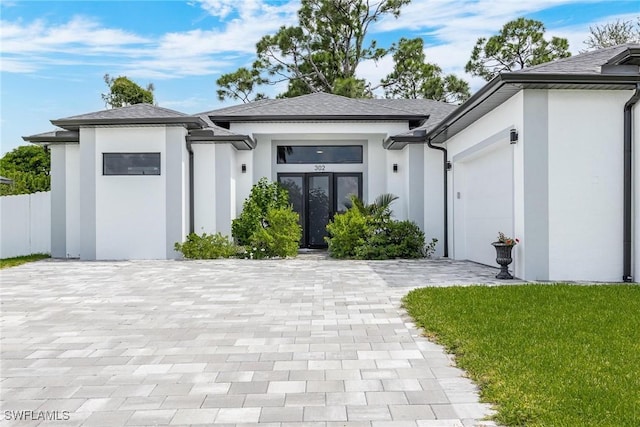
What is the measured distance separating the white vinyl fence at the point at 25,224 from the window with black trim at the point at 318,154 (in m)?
6.82

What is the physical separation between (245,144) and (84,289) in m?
6.87

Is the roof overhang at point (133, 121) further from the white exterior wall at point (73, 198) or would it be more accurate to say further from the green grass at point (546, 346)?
the green grass at point (546, 346)

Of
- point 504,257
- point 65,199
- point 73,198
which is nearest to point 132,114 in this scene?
point 73,198

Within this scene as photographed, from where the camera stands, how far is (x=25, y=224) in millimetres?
14641

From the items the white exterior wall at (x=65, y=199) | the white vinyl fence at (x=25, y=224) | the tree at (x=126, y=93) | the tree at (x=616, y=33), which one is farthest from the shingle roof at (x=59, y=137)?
the tree at (x=616, y=33)

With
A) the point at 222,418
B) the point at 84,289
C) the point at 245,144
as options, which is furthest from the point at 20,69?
the point at 222,418

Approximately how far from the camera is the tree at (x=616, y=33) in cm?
2580

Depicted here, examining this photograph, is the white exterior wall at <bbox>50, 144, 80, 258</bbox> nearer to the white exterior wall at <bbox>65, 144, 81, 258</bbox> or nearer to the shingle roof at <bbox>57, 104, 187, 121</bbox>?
the white exterior wall at <bbox>65, 144, 81, 258</bbox>

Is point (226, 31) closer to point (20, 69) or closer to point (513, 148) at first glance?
point (20, 69)

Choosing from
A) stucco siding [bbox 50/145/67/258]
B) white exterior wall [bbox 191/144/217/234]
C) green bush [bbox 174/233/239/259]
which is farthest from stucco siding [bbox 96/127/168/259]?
stucco siding [bbox 50/145/67/258]

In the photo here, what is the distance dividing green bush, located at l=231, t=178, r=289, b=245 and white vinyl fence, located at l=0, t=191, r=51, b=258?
5.51 meters

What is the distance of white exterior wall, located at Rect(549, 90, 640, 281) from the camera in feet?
27.9

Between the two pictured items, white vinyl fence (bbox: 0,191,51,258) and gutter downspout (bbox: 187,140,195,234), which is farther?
white vinyl fence (bbox: 0,191,51,258)

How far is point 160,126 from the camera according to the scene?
12422 mm
